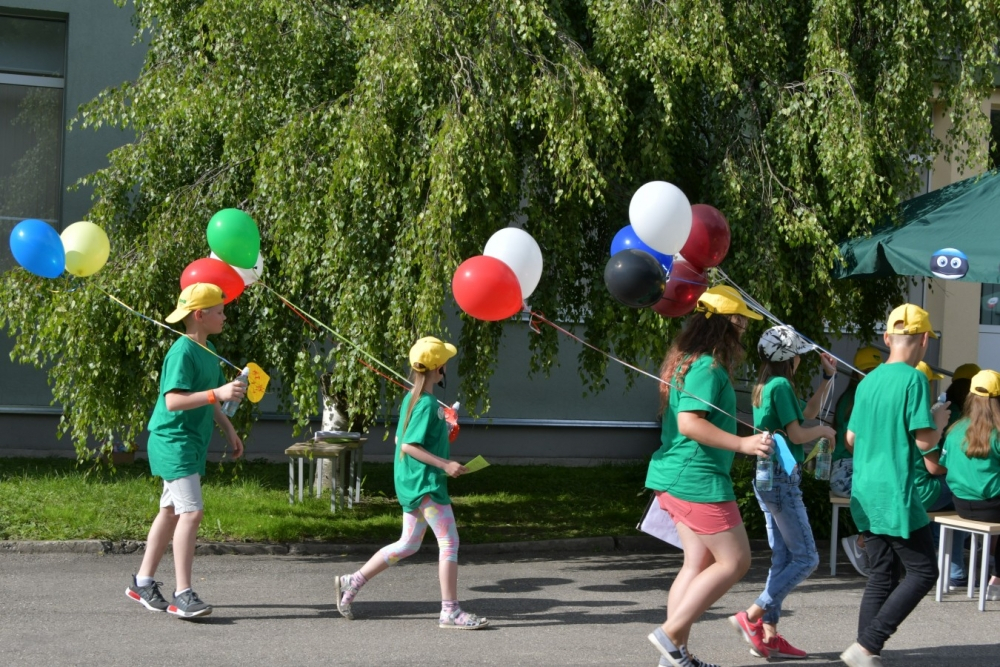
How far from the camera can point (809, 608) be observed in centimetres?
681

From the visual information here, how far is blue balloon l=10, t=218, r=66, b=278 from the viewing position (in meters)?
6.27

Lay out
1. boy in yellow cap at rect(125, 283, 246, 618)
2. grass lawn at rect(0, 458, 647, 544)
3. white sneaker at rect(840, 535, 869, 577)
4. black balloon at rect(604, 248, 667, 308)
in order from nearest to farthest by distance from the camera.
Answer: black balloon at rect(604, 248, 667, 308) → boy in yellow cap at rect(125, 283, 246, 618) → white sneaker at rect(840, 535, 869, 577) → grass lawn at rect(0, 458, 647, 544)

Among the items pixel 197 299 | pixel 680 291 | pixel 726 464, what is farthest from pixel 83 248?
pixel 726 464

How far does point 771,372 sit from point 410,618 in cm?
255

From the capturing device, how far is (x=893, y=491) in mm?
4891

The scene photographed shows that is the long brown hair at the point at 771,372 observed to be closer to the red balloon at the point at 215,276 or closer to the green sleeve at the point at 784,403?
the green sleeve at the point at 784,403

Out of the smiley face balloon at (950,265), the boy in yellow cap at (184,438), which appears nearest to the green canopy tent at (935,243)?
the smiley face balloon at (950,265)

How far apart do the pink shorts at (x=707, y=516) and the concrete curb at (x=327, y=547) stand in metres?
4.07

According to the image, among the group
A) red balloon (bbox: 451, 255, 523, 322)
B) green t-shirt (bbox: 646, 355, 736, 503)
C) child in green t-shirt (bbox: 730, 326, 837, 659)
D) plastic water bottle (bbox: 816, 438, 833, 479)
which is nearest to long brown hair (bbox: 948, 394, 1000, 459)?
plastic water bottle (bbox: 816, 438, 833, 479)

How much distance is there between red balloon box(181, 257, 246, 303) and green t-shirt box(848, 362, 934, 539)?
3.75 meters

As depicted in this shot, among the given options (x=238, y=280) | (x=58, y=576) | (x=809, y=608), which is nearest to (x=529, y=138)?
(x=238, y=280)

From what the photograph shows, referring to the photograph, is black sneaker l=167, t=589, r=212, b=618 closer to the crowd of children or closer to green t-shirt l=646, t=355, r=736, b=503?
the crowd of children

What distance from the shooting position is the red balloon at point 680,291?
6.01m

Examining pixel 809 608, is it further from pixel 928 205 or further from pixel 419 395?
pixel 928 205
